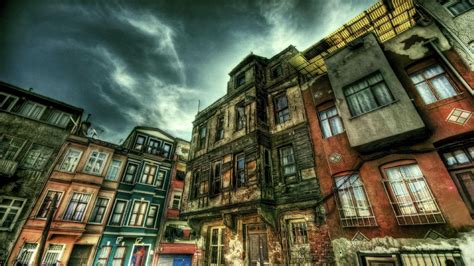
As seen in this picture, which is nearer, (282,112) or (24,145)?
(282,112)

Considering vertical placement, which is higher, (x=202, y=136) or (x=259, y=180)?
(x=202, y=136)

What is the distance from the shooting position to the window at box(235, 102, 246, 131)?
42.8ft

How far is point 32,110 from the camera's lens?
1683cm

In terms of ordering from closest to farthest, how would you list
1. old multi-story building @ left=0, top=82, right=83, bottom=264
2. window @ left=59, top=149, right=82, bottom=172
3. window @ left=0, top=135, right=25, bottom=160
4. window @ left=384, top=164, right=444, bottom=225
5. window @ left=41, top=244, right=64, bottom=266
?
window @ left=384, top=164, right=444, bottom=225
old multi-story building @ left=0, top=82, right=83, bottom=264
window @ left=41, top=244, right=64, bottom=266
window @ left=0, top=135, right=25, bottom=160
window @ left=59, top=149, right=82, bottom=172

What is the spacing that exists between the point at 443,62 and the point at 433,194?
516 cm

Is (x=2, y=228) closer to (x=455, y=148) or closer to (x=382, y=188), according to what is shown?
(x=382, y=188)

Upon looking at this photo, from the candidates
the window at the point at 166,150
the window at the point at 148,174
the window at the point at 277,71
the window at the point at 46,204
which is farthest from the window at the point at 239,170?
the window at the point at 46,204

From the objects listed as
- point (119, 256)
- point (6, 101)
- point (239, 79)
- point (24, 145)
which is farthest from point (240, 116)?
point (6, 101)

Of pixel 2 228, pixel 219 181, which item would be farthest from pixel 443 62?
pixel 2 228

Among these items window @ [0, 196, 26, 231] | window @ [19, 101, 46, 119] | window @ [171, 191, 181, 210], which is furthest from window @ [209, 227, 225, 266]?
window @ [19, 101, 46, 119]

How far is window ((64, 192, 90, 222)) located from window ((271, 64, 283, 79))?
18.6m

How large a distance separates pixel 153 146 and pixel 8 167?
11268 mm

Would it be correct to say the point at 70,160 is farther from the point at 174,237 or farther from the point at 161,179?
the point at 174,237

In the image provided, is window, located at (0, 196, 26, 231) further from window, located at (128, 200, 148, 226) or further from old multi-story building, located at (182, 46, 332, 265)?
old multi-story building, located at (182, 46, 332, 265)
